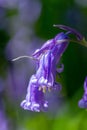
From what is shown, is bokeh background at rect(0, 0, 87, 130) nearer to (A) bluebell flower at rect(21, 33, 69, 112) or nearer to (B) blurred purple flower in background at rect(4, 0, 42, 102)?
(B) blurred purple flower in background at rect(4, 0, 42, 102)

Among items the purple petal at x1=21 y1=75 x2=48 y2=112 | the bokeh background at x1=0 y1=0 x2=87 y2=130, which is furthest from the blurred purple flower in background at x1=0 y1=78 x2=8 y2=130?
the purple petal at x1=21 y1=75 x2=48 y2=112

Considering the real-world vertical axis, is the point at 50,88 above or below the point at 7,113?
above

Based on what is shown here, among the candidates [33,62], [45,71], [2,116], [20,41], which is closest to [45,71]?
[45,71]

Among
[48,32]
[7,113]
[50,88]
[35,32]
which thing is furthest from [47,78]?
[35,32]

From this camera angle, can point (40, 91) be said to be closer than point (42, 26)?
Yes

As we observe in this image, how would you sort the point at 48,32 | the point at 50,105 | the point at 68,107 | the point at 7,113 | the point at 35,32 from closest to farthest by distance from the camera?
1. the point at 68,107
2. the point at 7,113
3. the point at 50,105
4. the point at 48,32
5. the point at 35,32

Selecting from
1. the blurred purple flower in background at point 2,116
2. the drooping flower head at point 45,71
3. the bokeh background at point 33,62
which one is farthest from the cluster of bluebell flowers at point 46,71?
the blurred purple flower in background at point 2,116

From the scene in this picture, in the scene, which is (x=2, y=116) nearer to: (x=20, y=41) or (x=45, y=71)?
(x=20, y=41)

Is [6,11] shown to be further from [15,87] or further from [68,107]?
[68,107]
